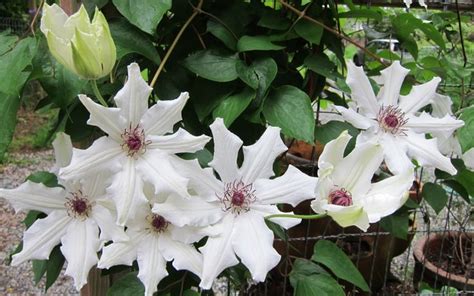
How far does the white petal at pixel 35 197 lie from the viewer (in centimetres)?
53

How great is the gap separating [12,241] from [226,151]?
6.92 ft

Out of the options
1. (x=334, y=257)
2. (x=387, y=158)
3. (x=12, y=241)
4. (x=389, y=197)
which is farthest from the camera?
(x=12, y=241)

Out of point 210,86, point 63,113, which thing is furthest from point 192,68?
point 63,113

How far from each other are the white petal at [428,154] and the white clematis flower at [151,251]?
0.26 m

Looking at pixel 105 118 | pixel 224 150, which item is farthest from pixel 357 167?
pixel 105 118

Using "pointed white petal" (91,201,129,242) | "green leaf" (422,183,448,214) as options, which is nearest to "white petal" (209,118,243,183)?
"pointed white petal" (91,201,129,242)

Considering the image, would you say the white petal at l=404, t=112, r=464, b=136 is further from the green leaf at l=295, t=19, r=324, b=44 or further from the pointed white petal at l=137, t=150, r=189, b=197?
the pointed white petal at l=137, t=150, r=189, b=197

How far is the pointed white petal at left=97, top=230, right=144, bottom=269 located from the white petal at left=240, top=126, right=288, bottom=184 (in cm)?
12

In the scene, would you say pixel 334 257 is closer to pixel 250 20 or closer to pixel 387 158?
pixel 387 158

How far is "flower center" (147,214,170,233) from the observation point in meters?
0.53

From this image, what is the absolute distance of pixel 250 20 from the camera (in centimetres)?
67

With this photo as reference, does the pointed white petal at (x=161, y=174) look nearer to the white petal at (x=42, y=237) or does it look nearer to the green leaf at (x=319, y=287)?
the white petal at (x=42, y=237)

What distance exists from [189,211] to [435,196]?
1.86 feet

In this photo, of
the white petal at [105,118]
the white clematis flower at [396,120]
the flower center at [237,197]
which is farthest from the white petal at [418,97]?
the white petal at [105,118]
